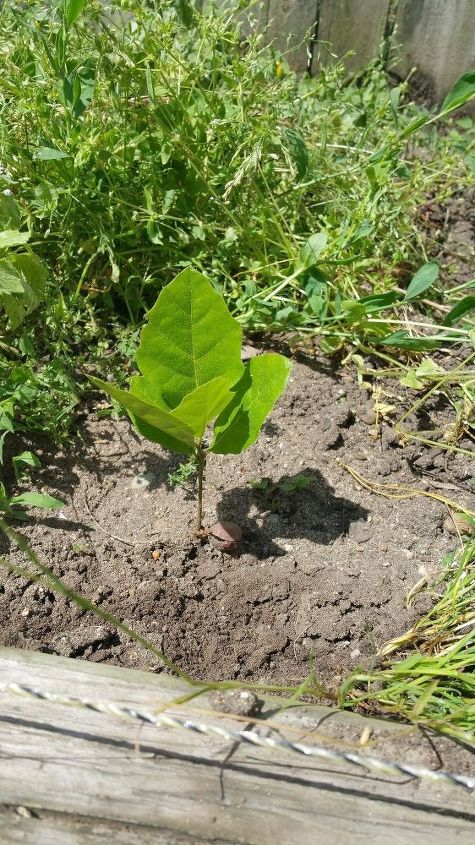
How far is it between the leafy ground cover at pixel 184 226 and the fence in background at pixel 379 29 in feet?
2.22

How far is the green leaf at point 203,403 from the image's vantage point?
1461mm

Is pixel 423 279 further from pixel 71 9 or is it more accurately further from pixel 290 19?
pixel 290 19

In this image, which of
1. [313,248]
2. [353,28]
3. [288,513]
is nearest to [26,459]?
[288,513]

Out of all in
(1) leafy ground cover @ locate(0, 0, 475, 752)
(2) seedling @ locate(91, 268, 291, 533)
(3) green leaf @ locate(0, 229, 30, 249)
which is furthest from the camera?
(1) leafy ground cover @ locate(0, 0, 475, 752)

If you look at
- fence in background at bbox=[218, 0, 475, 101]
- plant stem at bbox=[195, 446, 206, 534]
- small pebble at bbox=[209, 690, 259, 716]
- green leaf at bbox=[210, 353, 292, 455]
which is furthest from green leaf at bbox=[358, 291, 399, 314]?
fence in background at bbox=[218, 0, 475, 101]

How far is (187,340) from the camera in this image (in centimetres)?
161

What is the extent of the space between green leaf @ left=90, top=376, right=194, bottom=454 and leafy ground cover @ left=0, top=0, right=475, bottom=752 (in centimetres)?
19

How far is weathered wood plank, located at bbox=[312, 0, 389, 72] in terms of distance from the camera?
9.59 ft

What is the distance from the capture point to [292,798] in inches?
46.0

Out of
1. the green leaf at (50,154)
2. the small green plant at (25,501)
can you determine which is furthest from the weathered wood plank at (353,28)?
the small green plant at (25,501)

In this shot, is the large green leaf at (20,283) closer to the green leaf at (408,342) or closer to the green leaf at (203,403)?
the green leaf at (203,403)

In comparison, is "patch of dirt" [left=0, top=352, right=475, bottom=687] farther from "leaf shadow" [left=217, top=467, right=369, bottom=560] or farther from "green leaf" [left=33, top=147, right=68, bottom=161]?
"green leaf" [left=33, top=147, right=68, bottom=161]

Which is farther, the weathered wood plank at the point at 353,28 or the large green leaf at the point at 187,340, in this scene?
the weathered wood plank at the point at 353,28

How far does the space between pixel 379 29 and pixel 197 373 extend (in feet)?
6.58
